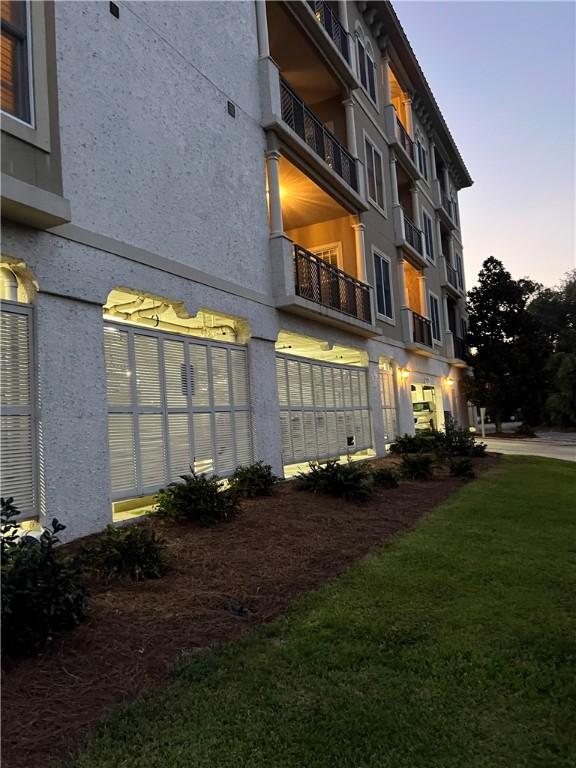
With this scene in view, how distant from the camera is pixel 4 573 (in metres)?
3.43

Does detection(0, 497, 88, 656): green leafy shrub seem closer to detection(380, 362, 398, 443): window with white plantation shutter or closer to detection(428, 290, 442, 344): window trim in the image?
detection(380, 362, 398, 443): window with white plantation shutter

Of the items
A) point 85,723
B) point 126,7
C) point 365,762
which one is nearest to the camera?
point 365,762

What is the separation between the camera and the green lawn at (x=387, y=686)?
8.09 feet

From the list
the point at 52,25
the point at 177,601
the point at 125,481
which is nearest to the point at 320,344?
the point at 125,481

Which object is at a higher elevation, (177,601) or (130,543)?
(130,543)

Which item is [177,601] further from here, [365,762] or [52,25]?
[52,25]

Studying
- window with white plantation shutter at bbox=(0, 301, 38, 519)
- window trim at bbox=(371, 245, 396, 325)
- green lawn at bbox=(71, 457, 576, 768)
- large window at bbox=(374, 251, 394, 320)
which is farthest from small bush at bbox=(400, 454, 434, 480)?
window with white plantation shutter at bbox=(0, 301, 38, 519)

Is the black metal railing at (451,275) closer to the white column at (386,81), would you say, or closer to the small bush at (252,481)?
the white column at (386,81)

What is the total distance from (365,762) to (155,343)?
600 cm

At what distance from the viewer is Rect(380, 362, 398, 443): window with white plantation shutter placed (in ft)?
54.0

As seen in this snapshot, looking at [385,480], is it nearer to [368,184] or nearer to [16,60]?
[16,60]

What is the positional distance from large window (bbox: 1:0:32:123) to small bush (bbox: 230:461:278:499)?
5317 mm

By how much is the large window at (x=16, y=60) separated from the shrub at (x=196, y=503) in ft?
14.1

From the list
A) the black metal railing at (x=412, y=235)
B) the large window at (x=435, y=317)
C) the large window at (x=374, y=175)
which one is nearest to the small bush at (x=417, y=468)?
the large window at (x=374, y=175)
